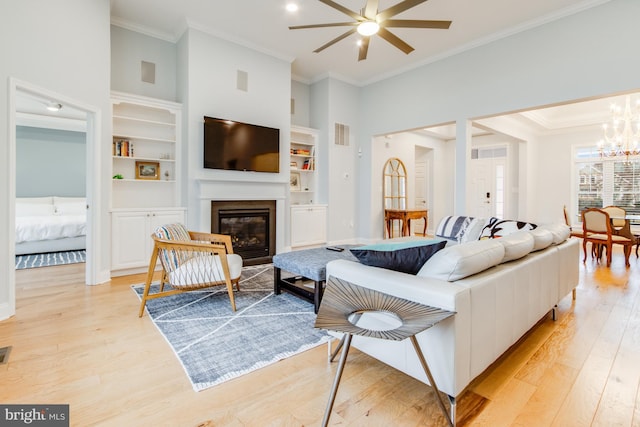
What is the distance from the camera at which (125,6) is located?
3.99 m

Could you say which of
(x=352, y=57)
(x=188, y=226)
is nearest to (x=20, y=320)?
(x=188, y=226)

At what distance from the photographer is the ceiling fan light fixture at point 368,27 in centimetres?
309

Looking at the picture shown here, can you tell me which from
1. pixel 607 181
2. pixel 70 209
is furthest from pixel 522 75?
pixel 70 209

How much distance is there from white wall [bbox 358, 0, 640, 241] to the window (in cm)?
469

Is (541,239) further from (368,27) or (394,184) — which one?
(394,184)

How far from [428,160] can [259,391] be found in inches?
323

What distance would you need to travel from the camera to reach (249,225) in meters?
4.94

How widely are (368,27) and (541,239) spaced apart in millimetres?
2545

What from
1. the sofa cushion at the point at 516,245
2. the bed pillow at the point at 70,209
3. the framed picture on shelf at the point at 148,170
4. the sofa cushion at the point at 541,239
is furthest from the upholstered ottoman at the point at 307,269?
the bed pillow at the point at 70,209

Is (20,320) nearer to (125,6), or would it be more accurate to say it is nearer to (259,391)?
(259,391)

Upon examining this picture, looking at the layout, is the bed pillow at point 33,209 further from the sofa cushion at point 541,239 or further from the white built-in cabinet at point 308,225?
the sofa cushion at point 541,239

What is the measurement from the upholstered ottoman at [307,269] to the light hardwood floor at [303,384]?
2.13 ft

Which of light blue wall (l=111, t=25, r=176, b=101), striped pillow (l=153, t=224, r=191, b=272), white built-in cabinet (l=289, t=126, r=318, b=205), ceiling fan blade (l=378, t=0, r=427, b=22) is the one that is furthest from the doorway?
ceiling fan blade (l=378, t=0, r=427, b=22)

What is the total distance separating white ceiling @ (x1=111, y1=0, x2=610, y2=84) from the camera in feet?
12.8
